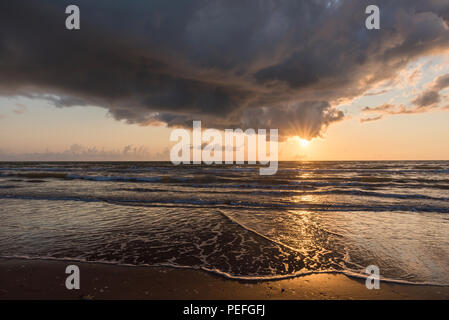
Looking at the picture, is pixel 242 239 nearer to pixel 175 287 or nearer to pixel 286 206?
pixel 175 287

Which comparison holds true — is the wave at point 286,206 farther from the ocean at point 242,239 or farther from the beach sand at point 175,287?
the beach sand at point 175,287

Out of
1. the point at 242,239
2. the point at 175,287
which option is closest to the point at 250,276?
the point at 175,287

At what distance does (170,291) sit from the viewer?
4477 mm

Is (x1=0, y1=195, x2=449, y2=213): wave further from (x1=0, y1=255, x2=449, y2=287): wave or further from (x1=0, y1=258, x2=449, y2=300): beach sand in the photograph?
(x1=0, y1=258, x2=449, y2=300): beach sand

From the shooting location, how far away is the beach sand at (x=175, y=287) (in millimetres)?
4324

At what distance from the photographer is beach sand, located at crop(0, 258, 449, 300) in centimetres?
432

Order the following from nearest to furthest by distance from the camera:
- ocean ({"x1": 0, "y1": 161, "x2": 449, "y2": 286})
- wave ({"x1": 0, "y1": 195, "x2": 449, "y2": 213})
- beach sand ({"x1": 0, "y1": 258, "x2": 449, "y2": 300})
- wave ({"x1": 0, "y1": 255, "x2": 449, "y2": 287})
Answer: beach sand ({"x1": 0, "y1": 258, "x2": 449, "y2": 300}) → wave ({"x1": 0, "y1": 255, "x2": 449, "y2": 287}) → ocean ({"x1": 0, "y1": 161, "x2": 449, "y2": 286}) → wave ({"x1": 0, "y1": 195, "x2": 449, "y2": 213})

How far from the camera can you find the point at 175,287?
4.62 meters

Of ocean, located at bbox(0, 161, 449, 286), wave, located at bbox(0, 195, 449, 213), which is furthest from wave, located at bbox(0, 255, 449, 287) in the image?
wave, located at bbox(0, 195, 449, 213)

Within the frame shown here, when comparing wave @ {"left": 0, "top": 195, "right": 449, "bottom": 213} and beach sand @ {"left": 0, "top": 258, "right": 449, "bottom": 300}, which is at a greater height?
beach sand @ {"left": 0, "top": 258, "right": 449, "bottom": 300}

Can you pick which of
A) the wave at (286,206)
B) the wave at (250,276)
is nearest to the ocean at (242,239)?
the wave at (250,276)

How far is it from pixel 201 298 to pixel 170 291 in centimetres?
68
